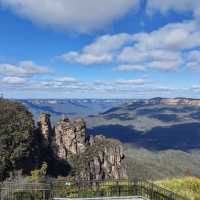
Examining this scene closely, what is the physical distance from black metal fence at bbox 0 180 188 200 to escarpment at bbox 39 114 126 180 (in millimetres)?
73091

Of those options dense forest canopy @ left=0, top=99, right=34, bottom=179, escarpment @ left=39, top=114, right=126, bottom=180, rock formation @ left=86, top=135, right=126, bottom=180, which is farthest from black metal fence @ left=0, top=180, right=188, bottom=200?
rock formation @ left=86, top=135, right=126, bottom=180

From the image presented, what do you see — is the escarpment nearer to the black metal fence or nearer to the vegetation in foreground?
the vegetation in foreground

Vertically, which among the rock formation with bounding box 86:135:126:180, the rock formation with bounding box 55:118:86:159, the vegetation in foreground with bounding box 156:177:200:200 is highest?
the vegetation in foreground with bounding box 156:177:200:200

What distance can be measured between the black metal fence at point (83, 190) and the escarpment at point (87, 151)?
240 ft

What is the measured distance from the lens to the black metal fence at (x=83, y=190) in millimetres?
28703

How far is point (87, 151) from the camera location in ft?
406

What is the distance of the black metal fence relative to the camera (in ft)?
94.2

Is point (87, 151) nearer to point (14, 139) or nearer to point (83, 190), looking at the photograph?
point (14, 139)

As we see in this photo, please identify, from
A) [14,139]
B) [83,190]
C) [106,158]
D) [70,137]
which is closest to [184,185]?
[83,190]

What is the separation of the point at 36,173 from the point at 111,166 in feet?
284

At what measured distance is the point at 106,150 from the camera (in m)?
126

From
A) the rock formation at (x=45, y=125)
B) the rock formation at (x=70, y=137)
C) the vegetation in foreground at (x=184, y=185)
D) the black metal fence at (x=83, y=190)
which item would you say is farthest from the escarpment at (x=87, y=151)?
the black metal fence at (x=83, y=190)

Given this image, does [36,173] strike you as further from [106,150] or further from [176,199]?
[106,150]

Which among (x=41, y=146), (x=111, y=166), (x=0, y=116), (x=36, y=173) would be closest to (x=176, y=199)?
(x=36, y=173)
